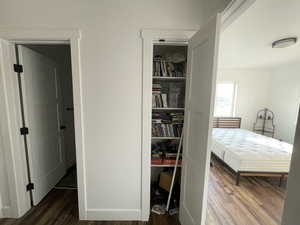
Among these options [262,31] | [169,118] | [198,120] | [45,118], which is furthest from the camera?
[262,31]

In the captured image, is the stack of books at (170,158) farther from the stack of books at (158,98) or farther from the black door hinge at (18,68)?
the black door hinge at (18,68)

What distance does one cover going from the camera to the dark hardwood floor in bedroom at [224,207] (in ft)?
5.27

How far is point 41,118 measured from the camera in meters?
1.87

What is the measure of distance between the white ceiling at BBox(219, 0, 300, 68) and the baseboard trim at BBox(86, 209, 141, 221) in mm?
2912

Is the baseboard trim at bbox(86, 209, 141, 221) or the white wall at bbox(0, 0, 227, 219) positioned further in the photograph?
the baseboard trim at bbox(86, 209, 141, 221)

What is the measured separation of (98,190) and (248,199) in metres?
2.21

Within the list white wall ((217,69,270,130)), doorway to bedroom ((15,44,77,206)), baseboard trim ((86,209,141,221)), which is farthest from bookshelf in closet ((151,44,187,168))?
white wall ((217,69,270,130))

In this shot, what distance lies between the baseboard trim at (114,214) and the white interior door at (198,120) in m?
0.56

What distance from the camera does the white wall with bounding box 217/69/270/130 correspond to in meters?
4.76

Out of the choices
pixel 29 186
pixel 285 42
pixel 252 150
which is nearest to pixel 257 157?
pixel 252 150

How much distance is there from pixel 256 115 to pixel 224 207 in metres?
4.37

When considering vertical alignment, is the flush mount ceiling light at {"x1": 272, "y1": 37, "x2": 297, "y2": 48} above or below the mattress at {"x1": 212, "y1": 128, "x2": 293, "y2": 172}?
above

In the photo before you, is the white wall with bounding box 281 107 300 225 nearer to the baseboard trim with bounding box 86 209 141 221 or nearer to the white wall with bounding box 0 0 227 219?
the white wall with bounding box 0 0 227 219

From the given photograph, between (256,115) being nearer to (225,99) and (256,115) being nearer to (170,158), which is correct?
(225,99)
